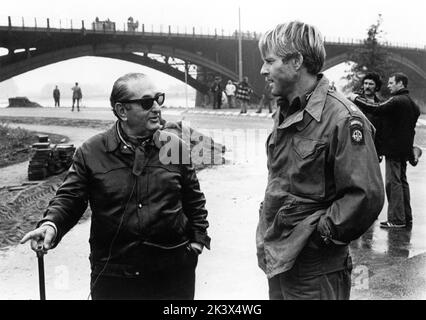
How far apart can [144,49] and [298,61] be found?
4214 centimetres

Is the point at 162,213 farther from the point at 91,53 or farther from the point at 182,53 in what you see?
the point at 182,53

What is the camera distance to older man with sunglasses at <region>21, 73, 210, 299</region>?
2.88 metres

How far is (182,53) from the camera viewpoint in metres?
45.5

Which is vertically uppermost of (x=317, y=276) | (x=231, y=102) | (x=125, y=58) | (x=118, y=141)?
(x=118, y=141)

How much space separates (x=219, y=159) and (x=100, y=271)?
31.2ft

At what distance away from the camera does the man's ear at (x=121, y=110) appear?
2996 millimetres

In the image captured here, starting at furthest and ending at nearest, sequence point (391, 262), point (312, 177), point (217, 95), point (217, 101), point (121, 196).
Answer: point (217, 101) < point (217, 95) < point (391, 262) < point (121, 196) < point (312, 177)

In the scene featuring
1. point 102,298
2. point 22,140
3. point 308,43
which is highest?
point 308,43

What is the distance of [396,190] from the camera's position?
646 cm

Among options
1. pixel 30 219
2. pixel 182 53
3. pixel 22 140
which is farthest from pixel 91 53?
pixel 30 219

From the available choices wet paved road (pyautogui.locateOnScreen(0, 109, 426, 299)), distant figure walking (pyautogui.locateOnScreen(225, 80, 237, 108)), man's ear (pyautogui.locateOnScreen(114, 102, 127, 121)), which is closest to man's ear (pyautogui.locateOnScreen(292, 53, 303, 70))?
man's ear (pyautogui.locateOnScreen(114, 102, 127, 121))

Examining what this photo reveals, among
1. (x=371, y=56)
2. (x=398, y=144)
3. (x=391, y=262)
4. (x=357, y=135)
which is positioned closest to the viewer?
(x=357, y=135)

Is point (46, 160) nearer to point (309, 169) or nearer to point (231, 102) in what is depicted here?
point (309, 169)

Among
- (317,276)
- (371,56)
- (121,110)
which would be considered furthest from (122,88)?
(371,56)
